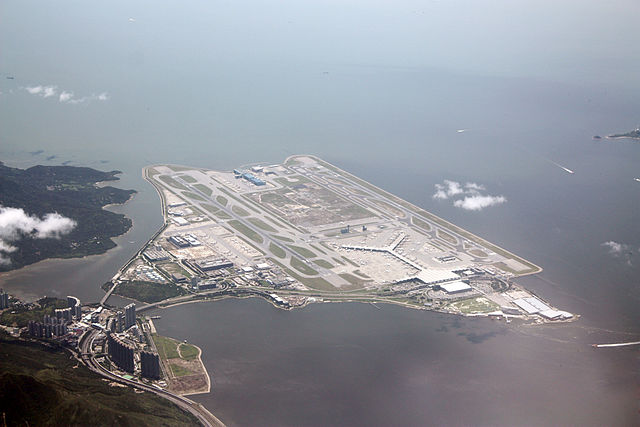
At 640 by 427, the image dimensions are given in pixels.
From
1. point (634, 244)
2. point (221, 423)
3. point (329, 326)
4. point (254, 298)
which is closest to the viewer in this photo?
point (221, 423)

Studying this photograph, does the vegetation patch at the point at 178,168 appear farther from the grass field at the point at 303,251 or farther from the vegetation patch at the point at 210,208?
the grass field at the point at 303,251

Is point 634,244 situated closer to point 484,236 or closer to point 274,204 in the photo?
point 484,236

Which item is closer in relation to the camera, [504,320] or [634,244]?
[504,320]

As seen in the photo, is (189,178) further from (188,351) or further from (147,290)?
(188,351)

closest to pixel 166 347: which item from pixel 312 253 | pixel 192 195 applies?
pixel 312 253

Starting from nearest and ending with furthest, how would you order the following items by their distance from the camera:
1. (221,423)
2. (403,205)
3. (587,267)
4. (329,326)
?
(221,423), (329,326), (587,267), (403,205)

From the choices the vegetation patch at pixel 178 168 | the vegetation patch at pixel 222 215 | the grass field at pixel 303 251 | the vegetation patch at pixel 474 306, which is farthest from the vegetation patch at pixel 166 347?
the vegetation patch at pixel 178 168

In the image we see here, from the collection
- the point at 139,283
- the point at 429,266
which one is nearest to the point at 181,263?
the point at 139,283
